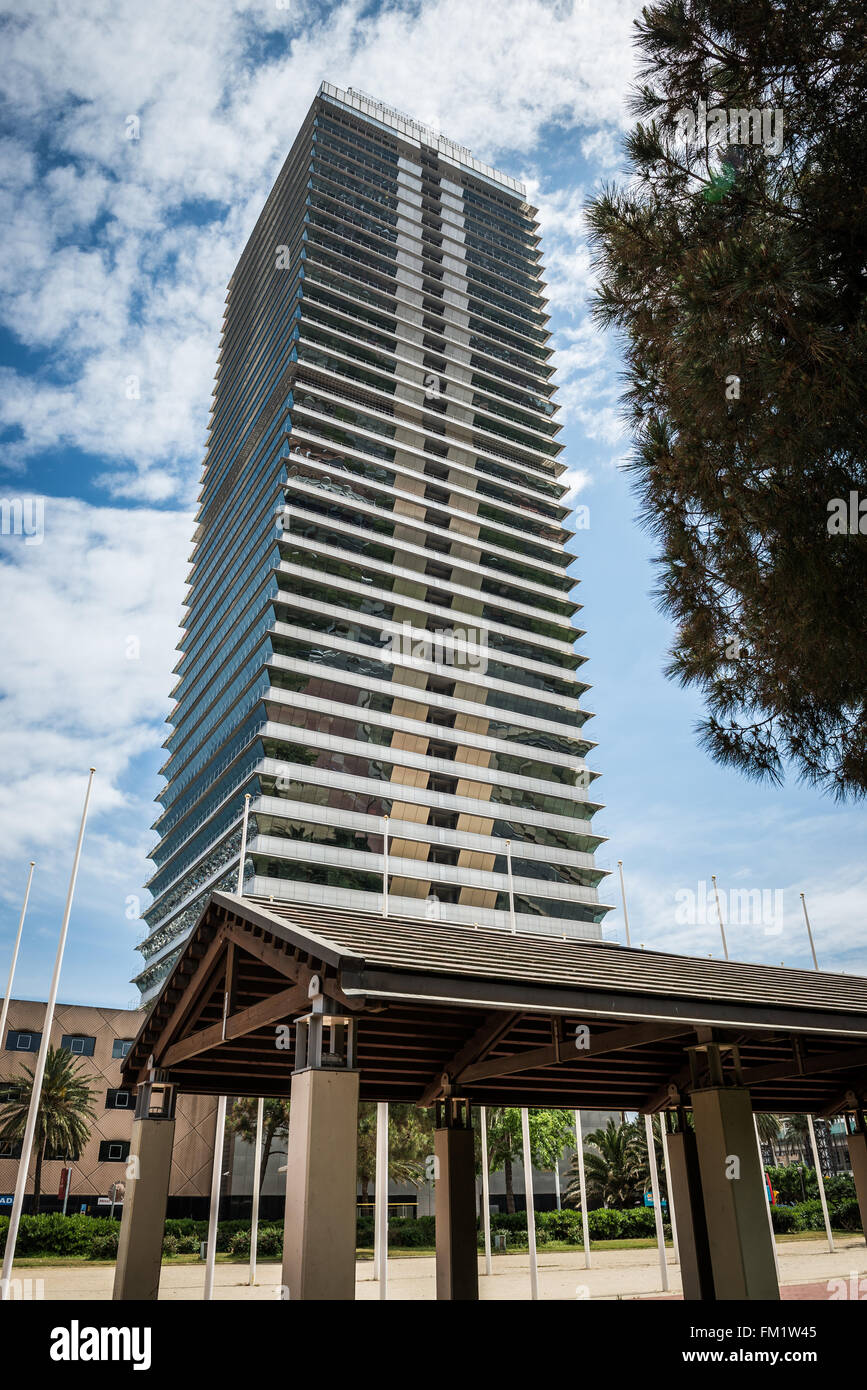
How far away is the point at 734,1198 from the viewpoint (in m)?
10.5

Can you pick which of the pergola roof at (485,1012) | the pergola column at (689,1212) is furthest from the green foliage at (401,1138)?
the pergola roof at (485,1012)

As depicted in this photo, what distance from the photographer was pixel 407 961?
8945mm

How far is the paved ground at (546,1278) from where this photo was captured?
72.9ft

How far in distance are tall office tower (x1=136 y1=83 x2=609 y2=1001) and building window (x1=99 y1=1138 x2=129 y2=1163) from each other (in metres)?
16.7

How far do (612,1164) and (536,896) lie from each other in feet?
91.9

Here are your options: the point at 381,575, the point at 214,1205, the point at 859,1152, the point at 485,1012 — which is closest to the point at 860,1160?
the point at 859,1152

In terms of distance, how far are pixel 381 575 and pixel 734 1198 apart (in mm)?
77077

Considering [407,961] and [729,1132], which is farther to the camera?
[729,1132]

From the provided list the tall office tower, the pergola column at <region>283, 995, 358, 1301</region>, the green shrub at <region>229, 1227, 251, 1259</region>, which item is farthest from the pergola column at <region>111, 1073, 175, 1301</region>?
the tall office tower

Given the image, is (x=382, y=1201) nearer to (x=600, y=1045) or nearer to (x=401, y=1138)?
(x=600, y=1045)
